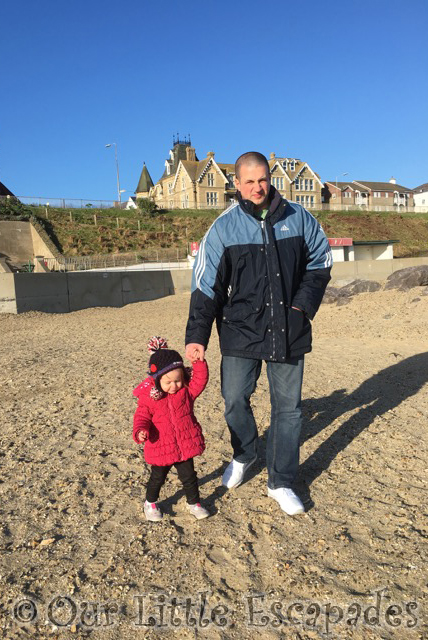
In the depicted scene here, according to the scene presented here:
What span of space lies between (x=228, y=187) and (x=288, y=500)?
207 ft

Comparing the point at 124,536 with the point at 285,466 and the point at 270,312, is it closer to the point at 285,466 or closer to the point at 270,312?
the point at 285,466

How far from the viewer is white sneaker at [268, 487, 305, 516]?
9.96ft

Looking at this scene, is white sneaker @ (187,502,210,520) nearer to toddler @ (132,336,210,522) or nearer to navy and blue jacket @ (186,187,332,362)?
toddler @ (132,336,210,522)

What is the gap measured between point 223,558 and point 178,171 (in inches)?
2595

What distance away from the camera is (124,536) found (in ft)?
9.31

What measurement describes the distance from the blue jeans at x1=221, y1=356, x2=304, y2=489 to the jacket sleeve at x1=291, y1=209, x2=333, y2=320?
0.42 metres

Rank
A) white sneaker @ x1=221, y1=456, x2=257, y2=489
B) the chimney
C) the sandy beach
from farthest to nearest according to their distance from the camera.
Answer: the chimney
white sneaker @ x1=221, y1=456, x2=257, y2=489
the sandy beach

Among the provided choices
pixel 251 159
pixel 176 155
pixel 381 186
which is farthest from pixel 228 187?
pixel 251 159

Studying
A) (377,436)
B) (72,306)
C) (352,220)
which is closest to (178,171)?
(352,220)

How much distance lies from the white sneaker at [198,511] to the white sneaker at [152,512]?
208mm

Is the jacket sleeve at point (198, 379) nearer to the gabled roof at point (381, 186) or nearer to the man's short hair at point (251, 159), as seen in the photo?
the man's short hair at point (251, 159)

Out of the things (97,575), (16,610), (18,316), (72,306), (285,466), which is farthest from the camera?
(72,306)

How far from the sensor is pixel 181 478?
3014mm

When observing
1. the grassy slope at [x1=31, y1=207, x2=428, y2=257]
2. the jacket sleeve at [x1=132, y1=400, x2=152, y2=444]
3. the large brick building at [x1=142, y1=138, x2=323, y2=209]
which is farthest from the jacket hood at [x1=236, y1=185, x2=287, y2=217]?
the large brick building at [x1=142, y1=138, x2=323, y2=209]
